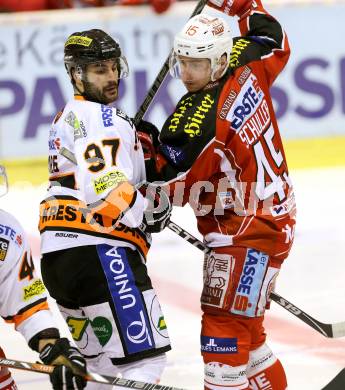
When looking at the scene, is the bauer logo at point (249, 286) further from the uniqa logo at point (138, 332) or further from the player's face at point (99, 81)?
the player's face at point (99, 81)

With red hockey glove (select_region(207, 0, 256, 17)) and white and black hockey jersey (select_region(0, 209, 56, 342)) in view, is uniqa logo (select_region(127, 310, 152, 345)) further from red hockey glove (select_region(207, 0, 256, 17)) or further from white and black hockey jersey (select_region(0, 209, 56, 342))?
red hockey glove (select_region(207, 0, 256, 17))

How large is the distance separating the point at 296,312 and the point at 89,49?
4.12 feet

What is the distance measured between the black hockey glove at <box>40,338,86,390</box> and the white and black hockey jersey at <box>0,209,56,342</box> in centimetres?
8

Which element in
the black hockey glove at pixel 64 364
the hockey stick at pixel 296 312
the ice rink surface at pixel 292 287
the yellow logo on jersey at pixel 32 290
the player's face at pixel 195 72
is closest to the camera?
the black hockey glove at pixel 64 364

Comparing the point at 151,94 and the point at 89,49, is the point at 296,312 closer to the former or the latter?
the point at 151,94

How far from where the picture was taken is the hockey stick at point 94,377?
323 cm

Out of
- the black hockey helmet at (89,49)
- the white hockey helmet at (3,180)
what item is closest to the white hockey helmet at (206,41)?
the black hockey helmet at (89,49)

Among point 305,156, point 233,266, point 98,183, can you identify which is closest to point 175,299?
point 233,266

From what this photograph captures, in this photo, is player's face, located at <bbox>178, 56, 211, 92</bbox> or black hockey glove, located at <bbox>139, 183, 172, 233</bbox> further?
player's face, located at <bbox>178, 56, 211, 92</bbox>

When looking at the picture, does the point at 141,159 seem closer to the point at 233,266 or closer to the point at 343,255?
the point at 233,266

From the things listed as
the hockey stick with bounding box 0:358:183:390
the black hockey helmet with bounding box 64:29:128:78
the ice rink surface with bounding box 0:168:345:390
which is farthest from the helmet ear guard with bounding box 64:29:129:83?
the ice rink surface with bounding box 0:168:345:390

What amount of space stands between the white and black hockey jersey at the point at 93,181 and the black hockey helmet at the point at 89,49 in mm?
134

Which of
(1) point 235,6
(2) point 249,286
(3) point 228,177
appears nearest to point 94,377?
(2) point 249,286

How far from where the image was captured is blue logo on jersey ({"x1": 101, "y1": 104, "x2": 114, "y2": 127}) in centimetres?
346
